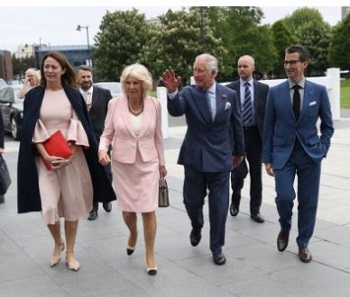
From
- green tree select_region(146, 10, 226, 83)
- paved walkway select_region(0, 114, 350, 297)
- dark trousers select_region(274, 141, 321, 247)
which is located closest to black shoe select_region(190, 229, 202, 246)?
paved walkway select_region(0, 114, 350, 297)

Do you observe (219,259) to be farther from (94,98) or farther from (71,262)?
(94,98)

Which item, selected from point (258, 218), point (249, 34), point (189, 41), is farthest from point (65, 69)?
point (249, 34)

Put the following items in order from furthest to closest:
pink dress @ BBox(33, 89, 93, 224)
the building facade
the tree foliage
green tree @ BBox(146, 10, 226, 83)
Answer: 1. the building facade
2. the tree foliage
3. green tree @ BBox(146, 10, 226, 83)
4. pink dress @ BBox(33, 89, 93, 224)

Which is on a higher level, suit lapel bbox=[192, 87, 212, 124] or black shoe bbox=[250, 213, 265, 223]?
suit lapel bbox=[192, 87, 212, 124]

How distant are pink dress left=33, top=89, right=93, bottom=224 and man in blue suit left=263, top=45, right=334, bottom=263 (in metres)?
1.68

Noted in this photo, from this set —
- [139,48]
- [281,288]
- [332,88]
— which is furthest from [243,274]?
[139,48]

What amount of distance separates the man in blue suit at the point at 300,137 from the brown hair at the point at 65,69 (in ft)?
5.73

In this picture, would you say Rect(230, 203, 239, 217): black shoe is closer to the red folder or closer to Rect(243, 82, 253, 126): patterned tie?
Rect(243, 82, 253, 126): patterned tie

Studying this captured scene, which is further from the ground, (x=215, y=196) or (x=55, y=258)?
(x=215, y=196)

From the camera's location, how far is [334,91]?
62.0 ft

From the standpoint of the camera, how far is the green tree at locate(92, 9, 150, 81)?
191ft

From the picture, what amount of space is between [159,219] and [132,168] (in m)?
2.10

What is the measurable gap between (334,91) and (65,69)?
1556cm

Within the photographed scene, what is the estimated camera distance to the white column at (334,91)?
1875 centimetres
